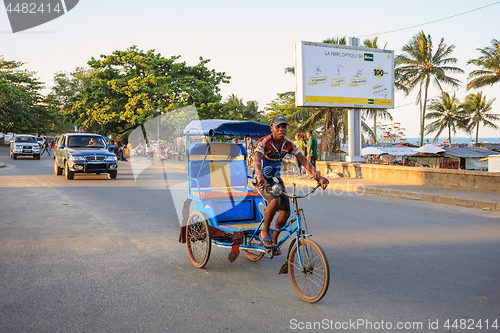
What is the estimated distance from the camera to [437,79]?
4631 centimetres

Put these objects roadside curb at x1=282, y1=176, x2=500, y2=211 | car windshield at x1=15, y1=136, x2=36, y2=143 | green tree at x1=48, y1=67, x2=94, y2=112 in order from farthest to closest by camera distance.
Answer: green tree at x1=48, y1=67, x2=94, y2=112
car windshield at x1=15, y1=136, x2=36, y2=143
roadside curb at x1=282, y1=176, x2=500, y2=211

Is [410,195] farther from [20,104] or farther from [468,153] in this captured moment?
[20,104]

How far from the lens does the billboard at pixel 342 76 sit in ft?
63.9

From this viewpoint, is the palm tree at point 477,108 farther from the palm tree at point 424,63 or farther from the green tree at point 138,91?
the green tree at point 138,91

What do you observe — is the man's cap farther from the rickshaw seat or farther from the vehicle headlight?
the vehicle headlight

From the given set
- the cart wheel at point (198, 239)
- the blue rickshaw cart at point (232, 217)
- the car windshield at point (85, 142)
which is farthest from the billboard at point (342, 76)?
the cart wheel at point (198, 239)

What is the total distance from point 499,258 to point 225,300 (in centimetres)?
383

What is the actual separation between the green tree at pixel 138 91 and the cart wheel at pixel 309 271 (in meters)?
34.5

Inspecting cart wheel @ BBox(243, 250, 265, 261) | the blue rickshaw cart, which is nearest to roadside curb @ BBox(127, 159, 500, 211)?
the blue rickshaw cart

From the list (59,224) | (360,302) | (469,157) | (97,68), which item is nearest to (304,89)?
(59,224)

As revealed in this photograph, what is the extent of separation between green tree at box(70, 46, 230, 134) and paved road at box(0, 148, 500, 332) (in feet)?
101

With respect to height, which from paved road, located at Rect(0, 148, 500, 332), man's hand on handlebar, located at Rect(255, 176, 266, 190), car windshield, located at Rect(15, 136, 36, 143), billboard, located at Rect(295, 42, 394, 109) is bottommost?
paved road, located at Rect(0, 148, 500, 332)

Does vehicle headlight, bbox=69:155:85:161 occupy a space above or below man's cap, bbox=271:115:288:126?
below

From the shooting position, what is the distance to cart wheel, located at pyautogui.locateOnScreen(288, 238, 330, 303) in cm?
390
